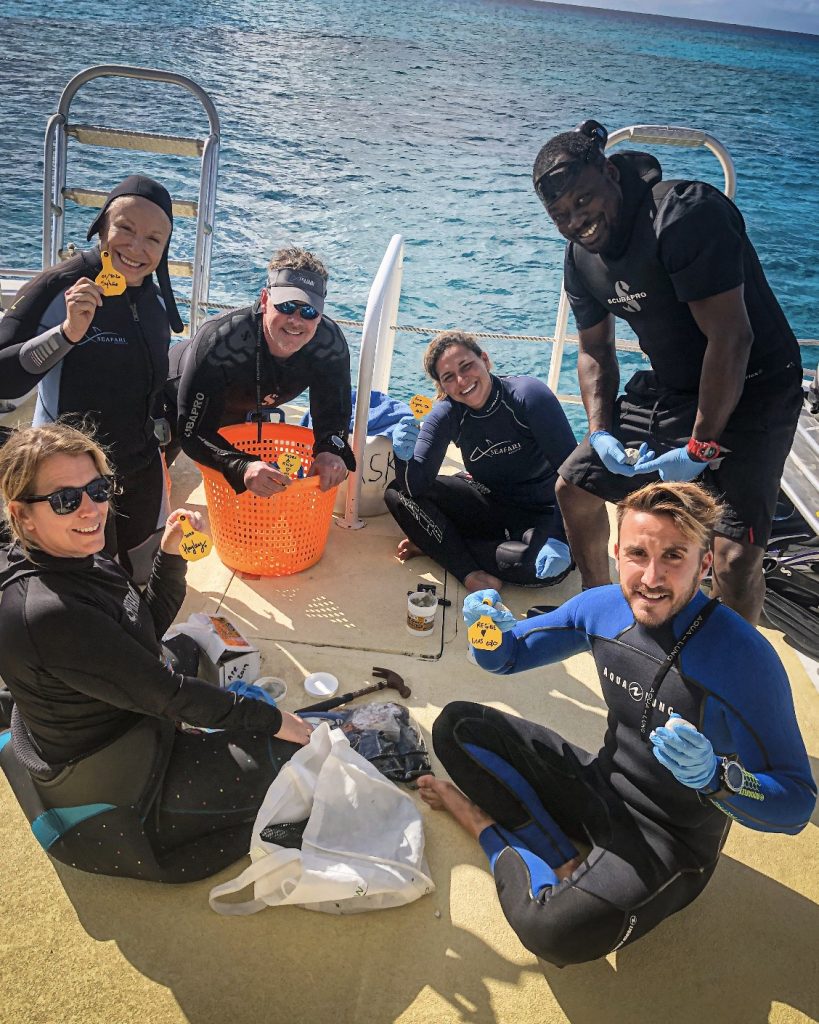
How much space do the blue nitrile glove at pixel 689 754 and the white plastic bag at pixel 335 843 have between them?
778mm

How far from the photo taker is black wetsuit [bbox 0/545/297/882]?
1810mm

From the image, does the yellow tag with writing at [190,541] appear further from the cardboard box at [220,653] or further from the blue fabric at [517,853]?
the blue fabric at [517,853]

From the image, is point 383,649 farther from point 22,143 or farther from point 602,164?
point 22,143

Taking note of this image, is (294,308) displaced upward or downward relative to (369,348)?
upward

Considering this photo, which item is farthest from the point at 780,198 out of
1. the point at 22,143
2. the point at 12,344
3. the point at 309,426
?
the point at 12,344

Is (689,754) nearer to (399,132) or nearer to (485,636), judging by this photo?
(485,636)

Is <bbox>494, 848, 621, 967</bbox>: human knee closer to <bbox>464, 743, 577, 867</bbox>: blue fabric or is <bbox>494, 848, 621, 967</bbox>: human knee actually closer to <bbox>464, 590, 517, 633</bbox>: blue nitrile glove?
<bbox>464, 743, 577, 867</bbox>: blue fabric

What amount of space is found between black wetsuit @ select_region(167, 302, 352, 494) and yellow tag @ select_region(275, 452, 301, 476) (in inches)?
→ 4.0

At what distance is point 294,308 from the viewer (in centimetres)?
321

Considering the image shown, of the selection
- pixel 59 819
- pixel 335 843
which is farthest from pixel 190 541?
pixel 335 843

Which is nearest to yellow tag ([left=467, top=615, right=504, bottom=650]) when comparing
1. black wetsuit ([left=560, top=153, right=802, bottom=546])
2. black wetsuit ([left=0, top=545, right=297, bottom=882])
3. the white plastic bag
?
the white plastic bag

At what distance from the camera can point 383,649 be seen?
3.19m

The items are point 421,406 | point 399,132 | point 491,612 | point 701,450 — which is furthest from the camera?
point 399,132

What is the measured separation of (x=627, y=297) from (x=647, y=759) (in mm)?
1603
